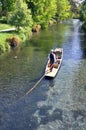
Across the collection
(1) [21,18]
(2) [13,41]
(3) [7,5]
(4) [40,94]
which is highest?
(1) [21,18]

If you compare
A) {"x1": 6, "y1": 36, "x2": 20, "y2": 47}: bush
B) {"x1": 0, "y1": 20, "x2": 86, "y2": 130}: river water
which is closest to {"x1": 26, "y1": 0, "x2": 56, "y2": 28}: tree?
{"x1": 6, "y1": 36, "x2": 20, "y2": 47}: bush

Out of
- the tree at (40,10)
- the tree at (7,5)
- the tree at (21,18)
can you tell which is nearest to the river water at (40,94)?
the tree at (21,18)

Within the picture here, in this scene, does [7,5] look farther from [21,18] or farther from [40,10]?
[21,18]

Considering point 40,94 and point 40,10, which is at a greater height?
point 40,94

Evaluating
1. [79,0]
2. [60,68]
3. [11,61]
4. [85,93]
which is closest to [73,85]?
[85,93]

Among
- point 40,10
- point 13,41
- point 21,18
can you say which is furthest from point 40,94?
point 40,10

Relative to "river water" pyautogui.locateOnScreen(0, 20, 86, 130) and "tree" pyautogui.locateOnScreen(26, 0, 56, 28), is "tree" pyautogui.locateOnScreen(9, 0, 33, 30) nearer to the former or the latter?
"river water" pyautogui.locateOnScreen(0, 20, 86, 130)

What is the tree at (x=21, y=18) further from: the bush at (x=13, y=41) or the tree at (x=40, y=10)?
the tree at (x=40, y=10)

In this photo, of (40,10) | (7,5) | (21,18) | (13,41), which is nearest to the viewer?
(13,41)
